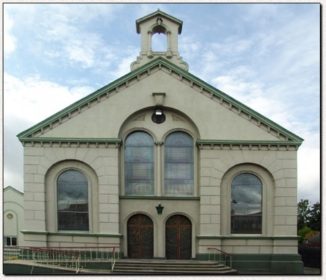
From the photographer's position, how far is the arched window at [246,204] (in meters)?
→ 16.4

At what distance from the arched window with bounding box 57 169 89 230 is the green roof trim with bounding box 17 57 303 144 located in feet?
7.76

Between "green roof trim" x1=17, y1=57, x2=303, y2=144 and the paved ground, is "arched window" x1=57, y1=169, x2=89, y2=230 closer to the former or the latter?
"green roof trim" x1=17, y1=57, x2=303, y2=144

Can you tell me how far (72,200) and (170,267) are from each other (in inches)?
203

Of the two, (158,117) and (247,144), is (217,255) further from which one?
(158,117)

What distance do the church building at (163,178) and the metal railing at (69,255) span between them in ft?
0.88

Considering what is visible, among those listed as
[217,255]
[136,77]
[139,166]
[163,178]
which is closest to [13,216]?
[139,166]

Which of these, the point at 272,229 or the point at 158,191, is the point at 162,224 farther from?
the point at 272,229

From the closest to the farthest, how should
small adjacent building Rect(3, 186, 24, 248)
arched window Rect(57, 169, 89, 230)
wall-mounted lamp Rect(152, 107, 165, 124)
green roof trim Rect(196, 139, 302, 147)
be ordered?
1. green roof trim Rect(196, 139, 302, 147)
2. arched window Rect(57, 169, 89, 230)
3. wall-mounted lamp Rect(152, 107, 165, 124)
4. small adjacent building Rect(3, 186, 24, 248)

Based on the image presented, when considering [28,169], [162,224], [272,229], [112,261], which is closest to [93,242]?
[112,261]

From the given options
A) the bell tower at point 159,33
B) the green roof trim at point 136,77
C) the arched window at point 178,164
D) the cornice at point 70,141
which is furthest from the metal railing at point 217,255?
the bell tower at point 159,33

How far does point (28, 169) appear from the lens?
1622 cm

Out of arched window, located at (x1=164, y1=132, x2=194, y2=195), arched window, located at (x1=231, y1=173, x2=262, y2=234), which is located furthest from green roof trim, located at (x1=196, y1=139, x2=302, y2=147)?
arched window, located at (x1=231, y1=173, x2=262, y2=234)

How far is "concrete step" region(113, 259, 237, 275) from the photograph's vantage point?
1460cm

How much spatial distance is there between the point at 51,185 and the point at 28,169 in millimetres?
1200
